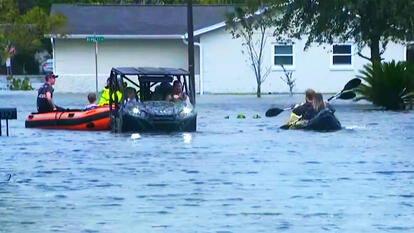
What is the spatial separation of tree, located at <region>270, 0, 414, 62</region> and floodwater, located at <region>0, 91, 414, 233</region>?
367 inches

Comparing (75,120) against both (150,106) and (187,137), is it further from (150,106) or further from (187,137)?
(187,137)

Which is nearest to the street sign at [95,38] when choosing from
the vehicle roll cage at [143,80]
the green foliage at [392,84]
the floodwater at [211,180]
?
the green foliage at [392,84]

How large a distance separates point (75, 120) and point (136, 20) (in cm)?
→ 2852

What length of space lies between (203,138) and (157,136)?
46.2 inches

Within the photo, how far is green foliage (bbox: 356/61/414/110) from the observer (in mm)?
35688

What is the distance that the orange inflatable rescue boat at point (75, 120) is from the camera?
27.4 metres

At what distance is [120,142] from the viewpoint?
2352 cm

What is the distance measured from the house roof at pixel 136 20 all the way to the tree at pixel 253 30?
1648 millimetres

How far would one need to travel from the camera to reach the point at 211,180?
1622cm

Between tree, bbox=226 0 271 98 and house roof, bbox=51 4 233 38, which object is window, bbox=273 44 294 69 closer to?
tree, bbox=226 0 271 98

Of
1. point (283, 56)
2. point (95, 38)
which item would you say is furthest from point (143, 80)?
point (283, 56)

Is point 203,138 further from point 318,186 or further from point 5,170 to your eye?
point 318,186

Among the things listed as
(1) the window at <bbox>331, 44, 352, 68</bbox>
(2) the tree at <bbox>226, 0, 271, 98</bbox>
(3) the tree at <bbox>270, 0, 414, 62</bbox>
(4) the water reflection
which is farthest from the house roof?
(4) the water reflection

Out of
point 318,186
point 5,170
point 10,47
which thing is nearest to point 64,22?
point 10,47
